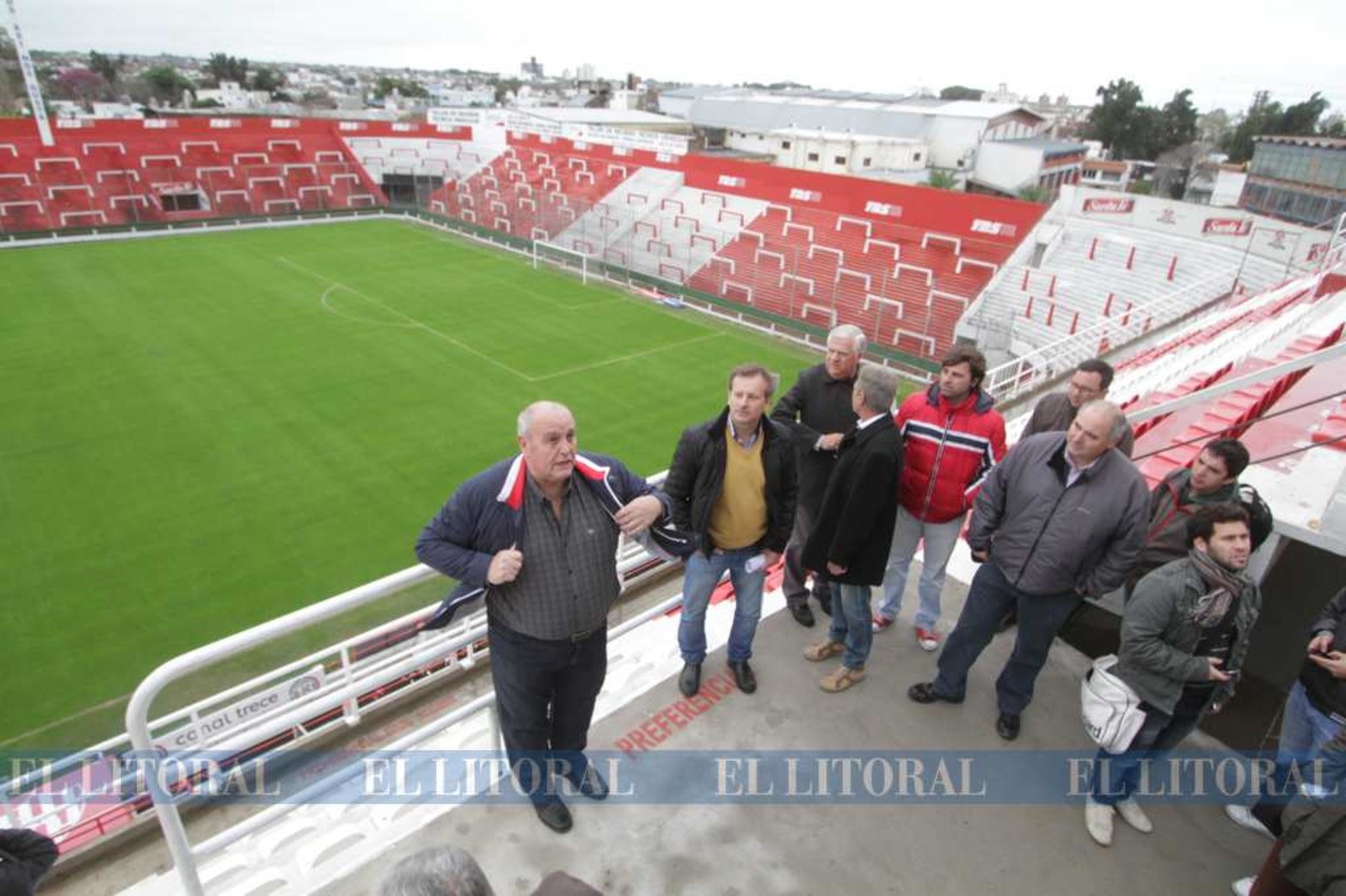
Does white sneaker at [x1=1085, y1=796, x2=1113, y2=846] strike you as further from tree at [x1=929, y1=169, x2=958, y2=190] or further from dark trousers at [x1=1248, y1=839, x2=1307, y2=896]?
tree at [x1=929, y1=169, x2=958, y2=190]

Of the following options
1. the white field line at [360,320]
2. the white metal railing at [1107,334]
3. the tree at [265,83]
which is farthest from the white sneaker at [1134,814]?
the tree at [265,83]

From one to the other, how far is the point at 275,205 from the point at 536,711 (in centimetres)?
3695

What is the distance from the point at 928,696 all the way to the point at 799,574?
3.11ft

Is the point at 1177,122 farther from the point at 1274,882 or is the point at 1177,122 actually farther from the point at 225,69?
the point at 225,69

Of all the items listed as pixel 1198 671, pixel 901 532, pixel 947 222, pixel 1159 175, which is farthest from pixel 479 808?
pixel 1159 175

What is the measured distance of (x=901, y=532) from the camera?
4.11 m

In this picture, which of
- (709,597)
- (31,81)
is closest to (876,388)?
(709,597)

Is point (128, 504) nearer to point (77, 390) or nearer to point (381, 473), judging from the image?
point (381, 473)

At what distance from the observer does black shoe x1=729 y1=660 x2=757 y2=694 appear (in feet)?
12.0

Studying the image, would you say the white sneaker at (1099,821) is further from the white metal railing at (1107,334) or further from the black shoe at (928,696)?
the white metal railing at (1107,334)

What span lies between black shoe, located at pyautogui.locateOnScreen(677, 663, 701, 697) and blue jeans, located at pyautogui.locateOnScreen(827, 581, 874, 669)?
2.52ft

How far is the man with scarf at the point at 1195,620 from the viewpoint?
8.79ft

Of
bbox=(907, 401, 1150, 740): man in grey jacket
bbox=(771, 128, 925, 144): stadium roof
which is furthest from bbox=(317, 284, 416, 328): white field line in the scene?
bbox=(771, 128, 925, 144): stadium roof

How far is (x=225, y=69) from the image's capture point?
93.4 metres
